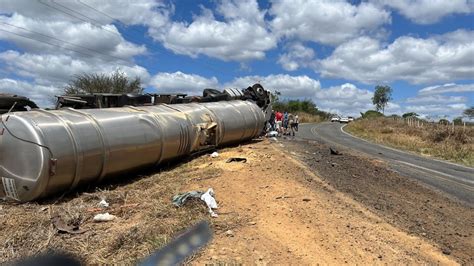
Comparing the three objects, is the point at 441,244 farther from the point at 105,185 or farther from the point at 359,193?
the point at 105,185

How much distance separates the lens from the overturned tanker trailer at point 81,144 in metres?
7.82

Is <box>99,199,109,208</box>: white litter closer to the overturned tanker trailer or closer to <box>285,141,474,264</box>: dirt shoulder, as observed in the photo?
the overturned tanker trailer

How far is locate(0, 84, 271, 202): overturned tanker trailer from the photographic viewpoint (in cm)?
782

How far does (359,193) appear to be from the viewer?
961 cm

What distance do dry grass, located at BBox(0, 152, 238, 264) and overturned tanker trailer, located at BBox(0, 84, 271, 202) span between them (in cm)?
36

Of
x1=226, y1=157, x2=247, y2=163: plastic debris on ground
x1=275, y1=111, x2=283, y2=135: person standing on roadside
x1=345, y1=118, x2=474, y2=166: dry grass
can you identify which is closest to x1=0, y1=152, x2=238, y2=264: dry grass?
x1=226, y1=157, x2=247, y2=163: plastic debris on ground

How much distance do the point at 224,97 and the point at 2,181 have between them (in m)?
10.4

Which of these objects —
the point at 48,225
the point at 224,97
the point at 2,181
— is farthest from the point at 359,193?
the point at 224,97

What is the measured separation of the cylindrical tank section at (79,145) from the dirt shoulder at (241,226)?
41cm

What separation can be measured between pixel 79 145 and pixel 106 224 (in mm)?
2236

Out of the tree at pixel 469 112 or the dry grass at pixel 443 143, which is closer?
the dry grass at pixel 443 143

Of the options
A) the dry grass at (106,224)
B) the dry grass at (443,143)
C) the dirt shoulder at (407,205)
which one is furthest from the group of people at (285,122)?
the dry grass at (106,224)

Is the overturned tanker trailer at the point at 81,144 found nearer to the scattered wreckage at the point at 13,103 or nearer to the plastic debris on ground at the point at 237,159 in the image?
the plastic debris on ground at the point at 237,159

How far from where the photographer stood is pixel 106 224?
664cm
